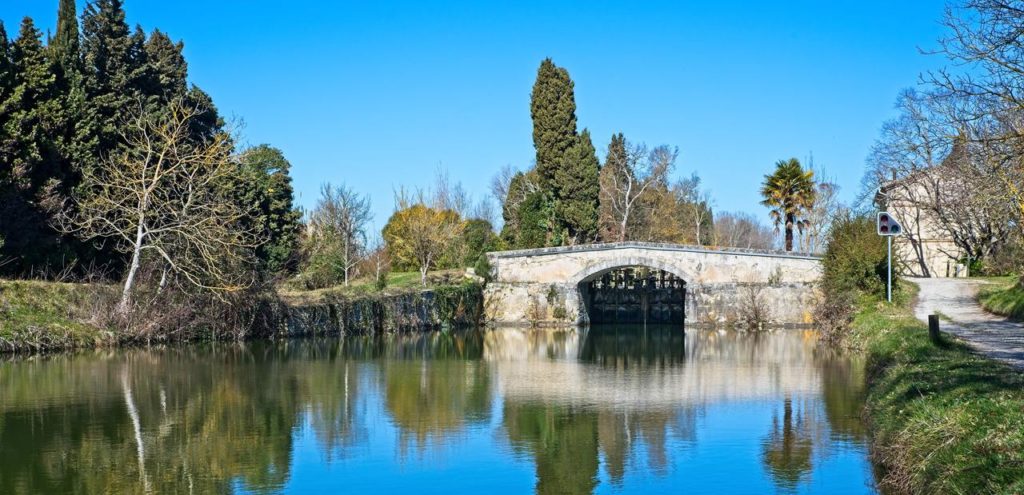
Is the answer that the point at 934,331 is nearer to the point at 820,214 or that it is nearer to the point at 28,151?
the point at 28,151

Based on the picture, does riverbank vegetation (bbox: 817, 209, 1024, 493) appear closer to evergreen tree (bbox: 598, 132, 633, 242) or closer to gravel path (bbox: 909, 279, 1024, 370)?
gravel path (bbox: 909, 279, 1024, 370)

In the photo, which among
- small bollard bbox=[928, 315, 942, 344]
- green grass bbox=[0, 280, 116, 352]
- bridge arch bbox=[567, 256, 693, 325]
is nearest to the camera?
small bollard bbox=[928, 315, 942, 344]

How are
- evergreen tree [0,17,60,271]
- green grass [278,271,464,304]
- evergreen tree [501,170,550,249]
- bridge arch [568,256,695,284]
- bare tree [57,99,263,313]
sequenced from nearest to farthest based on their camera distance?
evergreen tree [0,17,60,271] → bare tree [57,99,263,313] → green grass [278,271,464,304] → bridge arch [568,256,695,284] → evergreen tree [501,170,550,249]

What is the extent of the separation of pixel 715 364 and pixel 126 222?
17789 mm

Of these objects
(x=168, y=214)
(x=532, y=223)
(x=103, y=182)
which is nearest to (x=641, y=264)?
(x=532, y=223)

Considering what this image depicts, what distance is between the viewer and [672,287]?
46250mm

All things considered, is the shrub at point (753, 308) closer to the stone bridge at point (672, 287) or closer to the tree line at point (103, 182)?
the stone bridge at point (672, 287)

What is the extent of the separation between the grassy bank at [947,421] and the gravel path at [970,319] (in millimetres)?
758

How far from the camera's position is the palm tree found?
4728 centimetres

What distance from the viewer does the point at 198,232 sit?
28.8 meters

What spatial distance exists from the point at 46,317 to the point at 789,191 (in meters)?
32.2

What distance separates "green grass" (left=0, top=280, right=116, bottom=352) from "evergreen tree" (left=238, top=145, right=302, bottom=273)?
1104 cm

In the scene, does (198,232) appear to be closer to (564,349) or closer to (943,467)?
(564,349)

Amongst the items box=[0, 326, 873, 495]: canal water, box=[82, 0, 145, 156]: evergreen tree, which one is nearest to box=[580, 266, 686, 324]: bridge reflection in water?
box=[0, 326, 873, 495]: canal water
